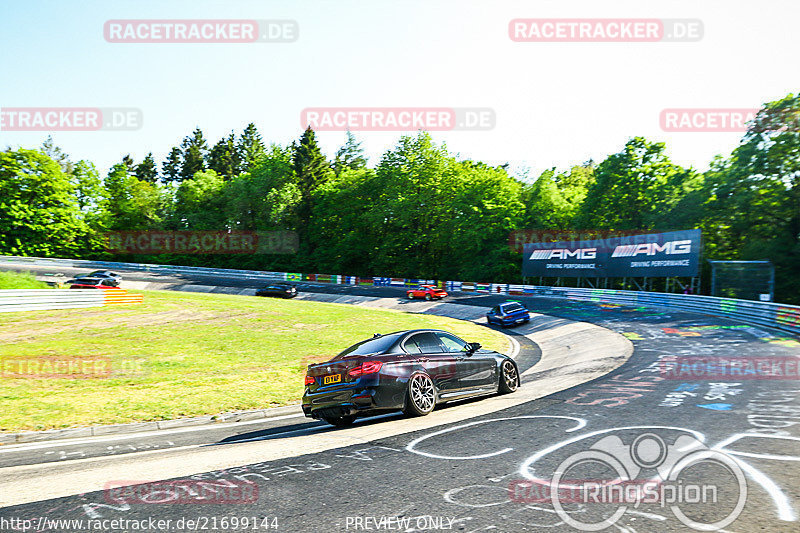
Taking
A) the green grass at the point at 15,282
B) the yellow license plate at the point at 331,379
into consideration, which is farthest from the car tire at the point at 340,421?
the green grass at the point at 15,282

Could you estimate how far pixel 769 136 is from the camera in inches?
1662

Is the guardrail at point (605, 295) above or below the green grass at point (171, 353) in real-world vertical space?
above

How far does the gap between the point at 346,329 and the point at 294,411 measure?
1365 cm

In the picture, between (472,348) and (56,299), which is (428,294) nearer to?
(56,299)

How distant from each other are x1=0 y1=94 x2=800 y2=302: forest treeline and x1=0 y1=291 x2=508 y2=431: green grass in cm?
2839

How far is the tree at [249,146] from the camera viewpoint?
352ft

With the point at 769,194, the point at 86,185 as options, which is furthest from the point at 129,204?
the point at 769,194

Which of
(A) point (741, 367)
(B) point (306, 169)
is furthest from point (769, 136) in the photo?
(B) point (306, 169)

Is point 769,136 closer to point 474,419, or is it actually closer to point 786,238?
point 786,238

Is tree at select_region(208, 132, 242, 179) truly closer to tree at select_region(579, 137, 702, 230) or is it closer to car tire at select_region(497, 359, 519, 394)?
tree at select_region(579, 137, 702, 230)

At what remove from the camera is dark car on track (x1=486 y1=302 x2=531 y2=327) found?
31.3 m

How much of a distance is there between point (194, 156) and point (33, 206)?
43.2 m

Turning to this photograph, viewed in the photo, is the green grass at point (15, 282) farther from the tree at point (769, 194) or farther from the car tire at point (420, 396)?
the tree at point (769, 194)

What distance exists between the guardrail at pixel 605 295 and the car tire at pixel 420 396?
18.6 m
